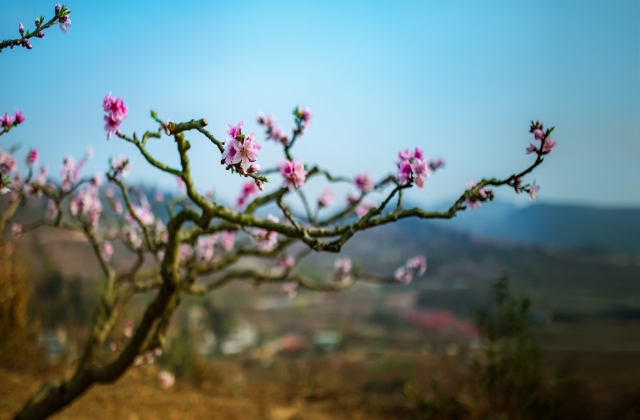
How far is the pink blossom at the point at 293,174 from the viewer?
54.2 inches

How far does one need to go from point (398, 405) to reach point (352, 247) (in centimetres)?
171

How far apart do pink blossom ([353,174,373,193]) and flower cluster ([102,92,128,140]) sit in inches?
49.6

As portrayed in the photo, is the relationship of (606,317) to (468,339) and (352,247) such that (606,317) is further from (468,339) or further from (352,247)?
(352,247)

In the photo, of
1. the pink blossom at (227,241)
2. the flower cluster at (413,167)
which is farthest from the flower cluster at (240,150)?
the pink blossom at (227,241)

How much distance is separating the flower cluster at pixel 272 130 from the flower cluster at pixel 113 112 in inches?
28.0

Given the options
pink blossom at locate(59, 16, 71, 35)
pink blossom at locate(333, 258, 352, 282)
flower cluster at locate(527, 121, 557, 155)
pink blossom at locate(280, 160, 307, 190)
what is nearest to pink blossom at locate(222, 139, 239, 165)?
pink blossom at locate(280, 160, 307, 190)

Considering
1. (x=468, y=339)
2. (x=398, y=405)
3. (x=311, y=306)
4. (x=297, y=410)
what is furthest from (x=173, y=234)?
(x=311, y=306)

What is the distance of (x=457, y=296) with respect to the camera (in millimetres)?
4605

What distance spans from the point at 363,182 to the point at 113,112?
1294 mm

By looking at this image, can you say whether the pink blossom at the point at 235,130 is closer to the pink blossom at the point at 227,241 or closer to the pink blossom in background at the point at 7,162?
the pink blossom in background at the point at 7,162

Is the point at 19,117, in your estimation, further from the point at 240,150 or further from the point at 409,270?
the point at 409,270

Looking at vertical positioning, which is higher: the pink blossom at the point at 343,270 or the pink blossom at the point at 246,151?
the pink blossom at the point at 246,151

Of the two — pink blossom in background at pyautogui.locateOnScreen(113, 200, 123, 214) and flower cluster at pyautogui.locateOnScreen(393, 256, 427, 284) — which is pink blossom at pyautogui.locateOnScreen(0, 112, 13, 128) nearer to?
pink blossom in background at pyautogui.locateOnScreen(113, 200, 123, 214)

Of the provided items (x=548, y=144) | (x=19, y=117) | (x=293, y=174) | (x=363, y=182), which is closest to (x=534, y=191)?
(x=548, y=144)
